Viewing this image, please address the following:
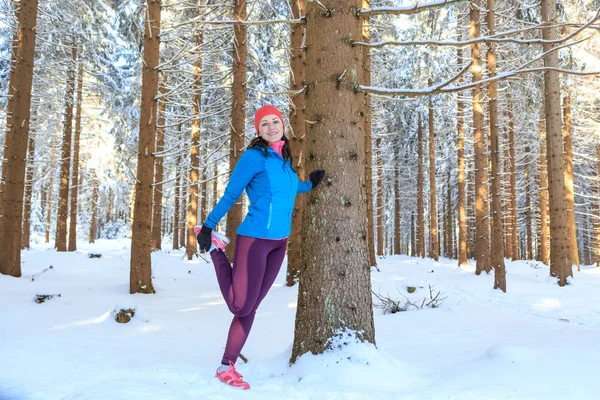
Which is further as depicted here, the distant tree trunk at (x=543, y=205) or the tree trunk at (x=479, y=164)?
the distant tree trunk at (x=543, y=205)

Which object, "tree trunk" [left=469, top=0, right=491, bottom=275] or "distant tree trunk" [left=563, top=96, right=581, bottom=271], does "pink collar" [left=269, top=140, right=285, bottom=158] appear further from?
"distant tree trunk" [left=563, top=96, right=581, bottom=271]

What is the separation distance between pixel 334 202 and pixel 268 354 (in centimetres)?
177

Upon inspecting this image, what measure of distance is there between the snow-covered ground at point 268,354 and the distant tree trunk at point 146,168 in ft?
1.69

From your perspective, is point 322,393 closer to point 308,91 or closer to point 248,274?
point 248,274

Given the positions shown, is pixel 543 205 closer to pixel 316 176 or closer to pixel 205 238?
pixel 316 176

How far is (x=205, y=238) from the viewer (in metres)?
2.83

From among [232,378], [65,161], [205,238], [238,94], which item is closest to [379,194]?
[238,94]

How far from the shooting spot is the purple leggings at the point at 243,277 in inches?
112

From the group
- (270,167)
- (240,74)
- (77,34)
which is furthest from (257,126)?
(77,34)

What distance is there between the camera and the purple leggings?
285cm

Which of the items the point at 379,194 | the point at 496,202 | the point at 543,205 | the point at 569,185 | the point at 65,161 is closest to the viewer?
the point at 496,202

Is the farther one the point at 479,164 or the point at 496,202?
the point at 479,164

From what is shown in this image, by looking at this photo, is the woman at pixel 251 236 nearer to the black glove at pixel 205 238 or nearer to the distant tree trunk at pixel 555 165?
the black glove at pixel 205 238

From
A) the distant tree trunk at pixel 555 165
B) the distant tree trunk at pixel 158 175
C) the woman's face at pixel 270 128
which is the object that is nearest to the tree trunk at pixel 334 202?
the woman's face at pixel 270 128
